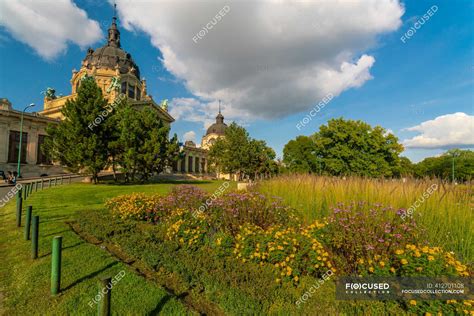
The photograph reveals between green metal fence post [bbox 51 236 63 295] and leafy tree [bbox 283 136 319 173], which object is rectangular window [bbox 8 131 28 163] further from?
leafy tree [bbox 283 136 319 173]

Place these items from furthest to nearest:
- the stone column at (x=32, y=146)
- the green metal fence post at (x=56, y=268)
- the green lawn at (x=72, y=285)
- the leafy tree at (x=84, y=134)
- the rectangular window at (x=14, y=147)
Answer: the stone column at (x=32, y=146) < the rectangular window at (x=14, y=147) < the leafy tree at (x=84, y=134) < the green metal fence post at (x=56, y=268) < the green lawn at (x=72, y=285)

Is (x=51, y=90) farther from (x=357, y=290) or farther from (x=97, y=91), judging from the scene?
(x=357, y=290)

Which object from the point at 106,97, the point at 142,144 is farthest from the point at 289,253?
the point at 106,97

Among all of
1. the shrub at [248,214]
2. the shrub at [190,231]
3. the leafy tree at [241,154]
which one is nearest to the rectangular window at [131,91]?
the leafy tree at [241,154]

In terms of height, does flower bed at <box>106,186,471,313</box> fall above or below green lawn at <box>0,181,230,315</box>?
above

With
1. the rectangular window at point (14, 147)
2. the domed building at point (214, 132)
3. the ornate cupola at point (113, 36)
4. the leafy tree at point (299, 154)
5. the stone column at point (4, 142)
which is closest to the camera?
the stone column at point (4, 142)

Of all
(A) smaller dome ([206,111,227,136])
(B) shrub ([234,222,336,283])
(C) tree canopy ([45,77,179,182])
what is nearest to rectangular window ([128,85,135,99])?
(C) tree canopy ([45,77,179,182])

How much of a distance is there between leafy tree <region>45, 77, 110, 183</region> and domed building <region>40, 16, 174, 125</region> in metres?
29.2

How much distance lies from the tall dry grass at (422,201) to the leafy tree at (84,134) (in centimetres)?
2297

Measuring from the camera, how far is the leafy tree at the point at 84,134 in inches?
903

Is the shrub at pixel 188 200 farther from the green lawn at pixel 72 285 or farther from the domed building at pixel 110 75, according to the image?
the domed building at pixel 110 75

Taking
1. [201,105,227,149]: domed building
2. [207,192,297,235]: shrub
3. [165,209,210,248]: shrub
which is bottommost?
[165,209,210,248]: shrub

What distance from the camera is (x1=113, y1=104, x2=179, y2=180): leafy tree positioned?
82.9 feet

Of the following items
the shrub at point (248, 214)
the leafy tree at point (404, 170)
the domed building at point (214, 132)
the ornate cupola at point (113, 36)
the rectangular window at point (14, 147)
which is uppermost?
the ornate cupola at point (113, 36)
